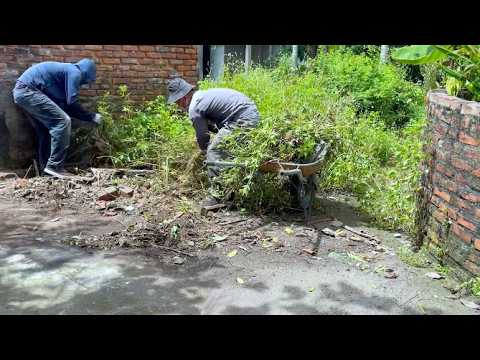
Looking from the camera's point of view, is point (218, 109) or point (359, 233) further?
point (218, 109)

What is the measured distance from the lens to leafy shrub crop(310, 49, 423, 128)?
9977 mm

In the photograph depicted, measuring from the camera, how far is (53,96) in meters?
7.09

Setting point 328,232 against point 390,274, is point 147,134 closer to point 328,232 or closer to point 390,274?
point 328,232

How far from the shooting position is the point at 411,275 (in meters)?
4.33

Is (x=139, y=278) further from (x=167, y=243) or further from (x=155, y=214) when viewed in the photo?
(x=155, y=214)

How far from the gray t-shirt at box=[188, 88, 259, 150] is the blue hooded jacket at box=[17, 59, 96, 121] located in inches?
81.1

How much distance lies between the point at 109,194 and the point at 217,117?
1756 mm

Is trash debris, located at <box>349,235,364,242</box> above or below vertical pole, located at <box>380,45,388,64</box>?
below

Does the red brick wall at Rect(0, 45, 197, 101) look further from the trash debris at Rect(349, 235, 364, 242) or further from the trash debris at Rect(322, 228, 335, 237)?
the trash debris at Rect(349, 235, 364, 242)

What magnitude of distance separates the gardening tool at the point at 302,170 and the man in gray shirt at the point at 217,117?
7.9 inches

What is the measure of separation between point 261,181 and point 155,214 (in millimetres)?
1331

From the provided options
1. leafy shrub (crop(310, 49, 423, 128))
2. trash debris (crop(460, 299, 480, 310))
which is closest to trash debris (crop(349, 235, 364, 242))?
trash debris (crop(460, 299, 480, 310))

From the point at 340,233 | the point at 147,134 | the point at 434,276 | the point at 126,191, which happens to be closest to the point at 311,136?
the point at 340,233

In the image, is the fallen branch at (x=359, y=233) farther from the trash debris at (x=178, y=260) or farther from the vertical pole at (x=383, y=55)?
the vertical pole at (x=383, y=55)
